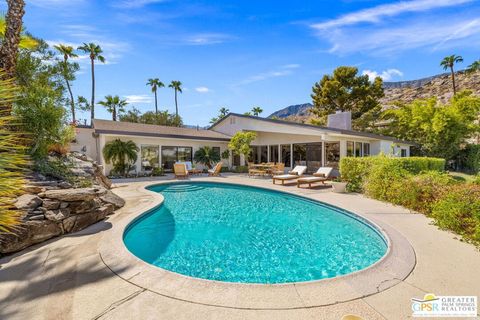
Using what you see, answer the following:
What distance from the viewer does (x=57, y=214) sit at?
5309 mm

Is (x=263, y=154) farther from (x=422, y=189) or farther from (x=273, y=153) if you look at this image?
(x=422, y=189)

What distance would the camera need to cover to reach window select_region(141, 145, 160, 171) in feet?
59.0

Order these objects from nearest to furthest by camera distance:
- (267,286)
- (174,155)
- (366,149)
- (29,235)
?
(267,286) < (29,235) < (366,149) < (174,155)

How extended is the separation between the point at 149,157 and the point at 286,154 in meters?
11.5

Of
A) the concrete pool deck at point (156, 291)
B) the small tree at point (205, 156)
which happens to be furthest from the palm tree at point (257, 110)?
the concrete pool deck at point (156, 291)

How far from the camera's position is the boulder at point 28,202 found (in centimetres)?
484

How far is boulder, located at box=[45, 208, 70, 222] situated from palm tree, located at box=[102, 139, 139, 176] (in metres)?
11.2

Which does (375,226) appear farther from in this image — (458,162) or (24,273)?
(458,162)

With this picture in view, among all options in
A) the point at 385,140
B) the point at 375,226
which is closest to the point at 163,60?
the point at 375,226

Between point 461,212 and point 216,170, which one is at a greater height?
point 216,170

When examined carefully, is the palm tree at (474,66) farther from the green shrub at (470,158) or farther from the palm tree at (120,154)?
the palm tree at (120,154)

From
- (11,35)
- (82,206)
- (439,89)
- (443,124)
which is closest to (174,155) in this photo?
(11,35)

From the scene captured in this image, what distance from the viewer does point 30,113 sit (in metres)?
7.02

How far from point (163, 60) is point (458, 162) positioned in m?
25.2
